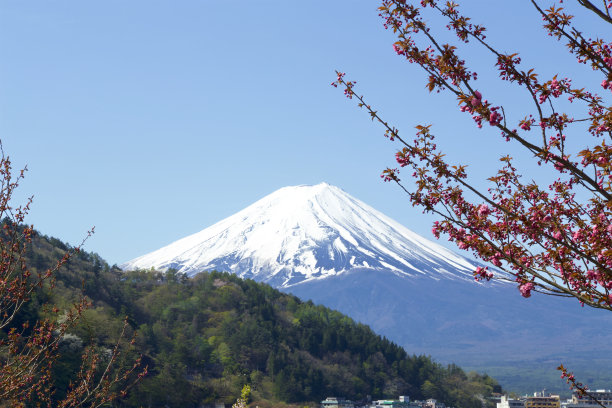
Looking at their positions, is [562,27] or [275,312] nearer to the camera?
[562,27]

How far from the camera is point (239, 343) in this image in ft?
373

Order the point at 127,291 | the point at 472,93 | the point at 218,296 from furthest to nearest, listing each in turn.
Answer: the point at 218,296 → the point at 127,291 → the point at 472,93

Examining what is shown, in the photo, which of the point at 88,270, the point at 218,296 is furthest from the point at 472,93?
the point at 218,296

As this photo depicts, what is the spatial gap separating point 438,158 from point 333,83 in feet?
4.31

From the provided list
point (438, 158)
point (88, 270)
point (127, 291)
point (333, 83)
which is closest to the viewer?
point (438, 158)

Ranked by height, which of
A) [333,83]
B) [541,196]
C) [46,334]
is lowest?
[46,334]

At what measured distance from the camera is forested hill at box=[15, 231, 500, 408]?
9488 centimetres

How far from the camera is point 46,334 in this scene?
33.6 feet

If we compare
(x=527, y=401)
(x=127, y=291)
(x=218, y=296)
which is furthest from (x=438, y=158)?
(x=527, y=401)

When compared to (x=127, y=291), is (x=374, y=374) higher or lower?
lower

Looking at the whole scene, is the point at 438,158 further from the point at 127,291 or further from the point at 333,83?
the point at 127,291

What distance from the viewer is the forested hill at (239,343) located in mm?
94875

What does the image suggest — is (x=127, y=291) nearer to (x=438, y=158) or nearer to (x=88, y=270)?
(x=88, y=270)

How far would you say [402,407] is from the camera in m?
109
